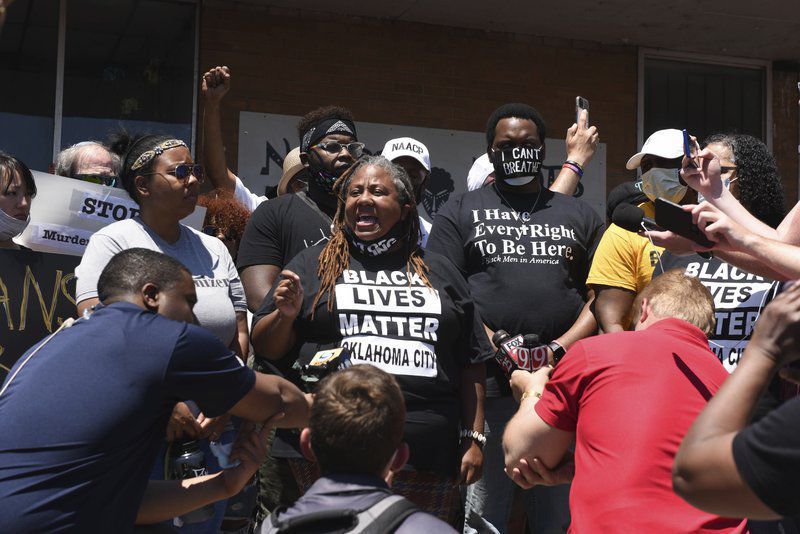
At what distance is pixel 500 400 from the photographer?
4910 mm

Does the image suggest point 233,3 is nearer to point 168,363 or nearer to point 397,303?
point 397,303

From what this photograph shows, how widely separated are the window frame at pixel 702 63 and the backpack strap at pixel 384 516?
294 inches

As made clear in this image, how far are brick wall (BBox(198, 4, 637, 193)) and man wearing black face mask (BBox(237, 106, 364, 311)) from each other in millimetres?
3232

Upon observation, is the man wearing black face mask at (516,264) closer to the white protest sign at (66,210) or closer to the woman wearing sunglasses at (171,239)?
the woman wearing sunglasses at (171,239)

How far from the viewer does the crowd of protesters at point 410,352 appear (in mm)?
2703

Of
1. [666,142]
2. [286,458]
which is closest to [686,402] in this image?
[286,458]

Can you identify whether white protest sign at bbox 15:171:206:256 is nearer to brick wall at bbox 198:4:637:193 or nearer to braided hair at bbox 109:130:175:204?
braided hair at bbox 109:130:175:204

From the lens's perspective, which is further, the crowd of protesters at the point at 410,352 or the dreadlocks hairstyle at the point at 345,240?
the dreadlocks hairstyle at the point at 345,240

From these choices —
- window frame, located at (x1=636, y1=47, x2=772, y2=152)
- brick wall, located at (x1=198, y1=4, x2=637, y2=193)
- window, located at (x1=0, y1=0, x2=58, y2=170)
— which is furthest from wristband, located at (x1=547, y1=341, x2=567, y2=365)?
window frame, located at (x1=636, y1=47, x2=772, y2=152)

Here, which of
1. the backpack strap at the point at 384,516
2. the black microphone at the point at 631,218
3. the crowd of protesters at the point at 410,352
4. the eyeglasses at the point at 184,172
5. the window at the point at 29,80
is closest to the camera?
the backpack strap at the point at 384,516

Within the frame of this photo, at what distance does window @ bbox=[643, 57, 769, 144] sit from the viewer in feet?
31.8

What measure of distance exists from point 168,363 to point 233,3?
19.3ft

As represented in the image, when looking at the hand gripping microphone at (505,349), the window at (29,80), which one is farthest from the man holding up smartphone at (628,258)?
the window at (29,80)

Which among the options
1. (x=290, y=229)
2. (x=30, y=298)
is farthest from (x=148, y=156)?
(x=30, y=298)
